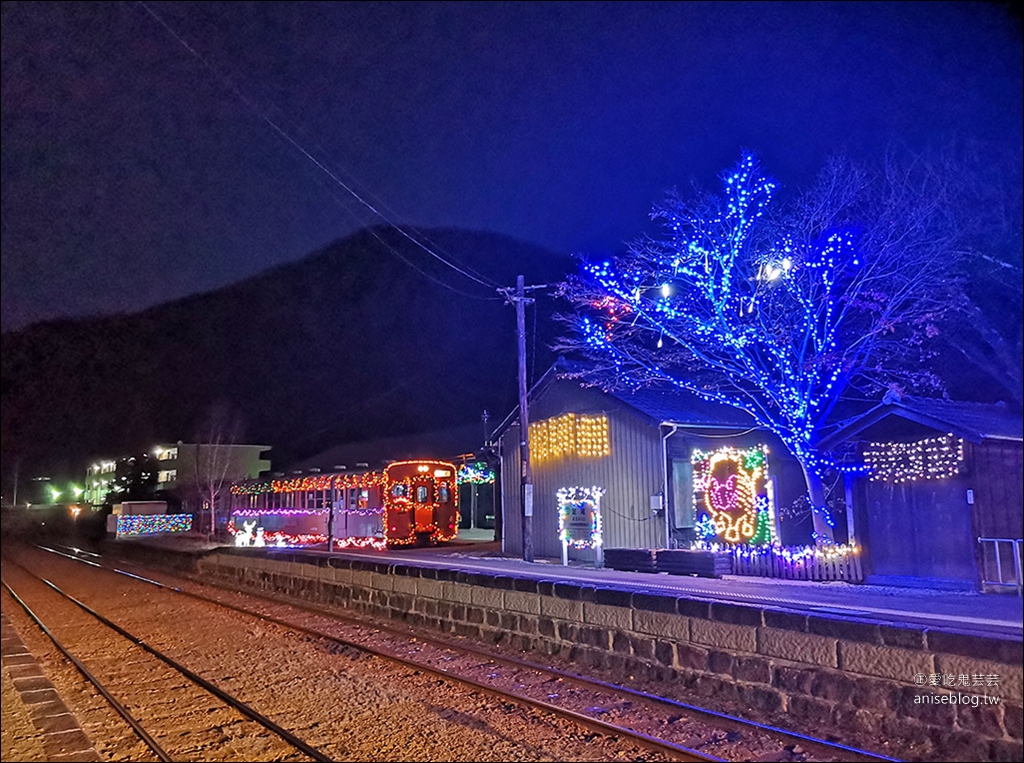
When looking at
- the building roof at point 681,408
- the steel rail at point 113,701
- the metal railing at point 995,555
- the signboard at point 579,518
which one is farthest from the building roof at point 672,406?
the steel rail at point 113,701

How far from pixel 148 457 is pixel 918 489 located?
66.8m

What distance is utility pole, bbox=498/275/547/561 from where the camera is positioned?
19328mm

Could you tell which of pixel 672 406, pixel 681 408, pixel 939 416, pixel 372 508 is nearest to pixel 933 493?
pixel 939 416

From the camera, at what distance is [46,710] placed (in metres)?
8.93

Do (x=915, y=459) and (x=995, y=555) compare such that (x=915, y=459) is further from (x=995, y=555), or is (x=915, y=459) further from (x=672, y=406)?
(x=672, y=406)

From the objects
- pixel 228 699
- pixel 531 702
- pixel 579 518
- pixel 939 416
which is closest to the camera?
pixel 531 702

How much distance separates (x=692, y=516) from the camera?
1875cm

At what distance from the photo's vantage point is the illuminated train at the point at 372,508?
2752cm

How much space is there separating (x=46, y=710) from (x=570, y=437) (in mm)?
14746

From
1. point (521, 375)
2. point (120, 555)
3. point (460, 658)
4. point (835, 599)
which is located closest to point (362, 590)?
point (460, 658)

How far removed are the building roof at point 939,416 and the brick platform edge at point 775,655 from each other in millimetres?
6814

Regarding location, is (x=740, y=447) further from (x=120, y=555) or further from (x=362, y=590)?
(x=120, y=555)

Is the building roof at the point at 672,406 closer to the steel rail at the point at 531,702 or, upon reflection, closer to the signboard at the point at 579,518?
the signboard at the point at 579,518

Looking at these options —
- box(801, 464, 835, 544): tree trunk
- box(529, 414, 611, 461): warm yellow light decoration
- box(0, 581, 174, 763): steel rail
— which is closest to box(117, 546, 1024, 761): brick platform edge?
box(0, 581, 174, 763): steel rail
